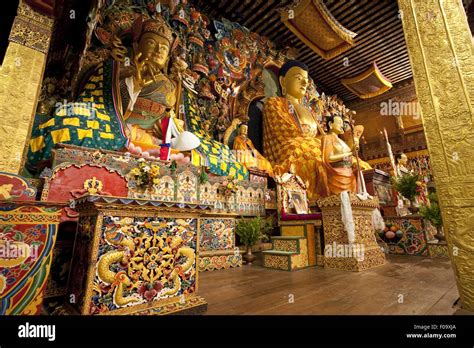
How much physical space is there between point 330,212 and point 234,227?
1.32 m

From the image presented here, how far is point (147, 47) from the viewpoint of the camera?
3707 millimetres

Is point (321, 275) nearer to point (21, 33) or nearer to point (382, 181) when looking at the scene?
point (21, 33)

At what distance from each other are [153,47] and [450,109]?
400 centimetres

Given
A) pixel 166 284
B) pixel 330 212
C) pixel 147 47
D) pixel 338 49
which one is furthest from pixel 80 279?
pixel 338 49

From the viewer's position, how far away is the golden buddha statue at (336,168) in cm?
411

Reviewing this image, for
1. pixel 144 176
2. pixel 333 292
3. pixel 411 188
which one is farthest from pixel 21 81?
pixel 411 188

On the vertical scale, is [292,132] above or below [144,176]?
above

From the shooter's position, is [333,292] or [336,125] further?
[336,125]

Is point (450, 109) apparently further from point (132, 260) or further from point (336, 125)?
point (336, 125)

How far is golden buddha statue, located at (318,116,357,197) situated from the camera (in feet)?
13.5

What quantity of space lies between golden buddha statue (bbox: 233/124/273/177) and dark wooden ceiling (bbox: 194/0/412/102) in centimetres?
364

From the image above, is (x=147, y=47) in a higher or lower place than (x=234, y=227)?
higher

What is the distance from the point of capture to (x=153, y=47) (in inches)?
147

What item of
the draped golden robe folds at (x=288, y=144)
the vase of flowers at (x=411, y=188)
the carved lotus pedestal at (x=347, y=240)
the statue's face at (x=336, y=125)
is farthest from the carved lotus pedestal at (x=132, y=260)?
the vase of flowers at (x=411, y=188)
